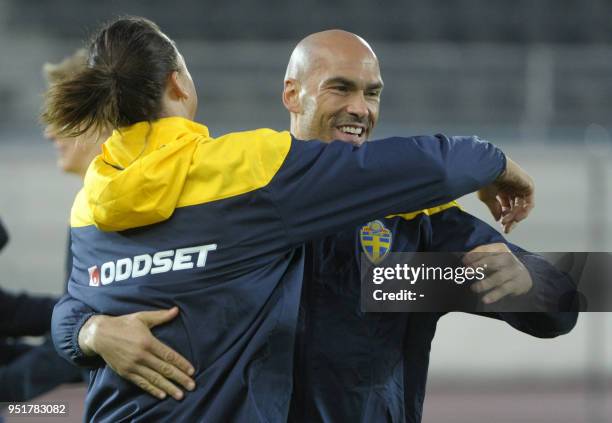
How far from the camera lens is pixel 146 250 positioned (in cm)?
170

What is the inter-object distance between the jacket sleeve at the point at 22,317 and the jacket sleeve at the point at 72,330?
98 centimetres

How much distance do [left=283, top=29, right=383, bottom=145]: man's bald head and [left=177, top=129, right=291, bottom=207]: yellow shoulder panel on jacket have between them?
55cm

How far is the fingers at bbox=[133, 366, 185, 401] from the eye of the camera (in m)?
1.68

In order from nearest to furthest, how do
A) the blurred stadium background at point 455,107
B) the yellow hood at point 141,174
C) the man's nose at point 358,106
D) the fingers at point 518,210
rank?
the yellow hood at point 141,174 < the fingers at point 518,210 < the man's nose at point 358,106 < the blurred stadium background at point 455,107

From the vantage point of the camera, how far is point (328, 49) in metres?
2.25

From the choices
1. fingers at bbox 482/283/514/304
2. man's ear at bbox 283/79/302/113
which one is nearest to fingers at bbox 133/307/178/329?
fingers at bbox 482/283/514/304

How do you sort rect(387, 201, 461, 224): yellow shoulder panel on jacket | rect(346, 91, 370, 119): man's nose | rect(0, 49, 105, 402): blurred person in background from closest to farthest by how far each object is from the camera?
Answer: rect(387, 201, 461, 224): yellow shoulder panel on jacket → rect(346, 91, 370, 119): man's nose → rect(0, 49, 105, 402): blurred person in background

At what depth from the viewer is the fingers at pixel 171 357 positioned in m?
1.68

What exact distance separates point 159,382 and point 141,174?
1.27 ft

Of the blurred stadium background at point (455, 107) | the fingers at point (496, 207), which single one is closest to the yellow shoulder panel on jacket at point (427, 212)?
the fingers at point (496, 207)

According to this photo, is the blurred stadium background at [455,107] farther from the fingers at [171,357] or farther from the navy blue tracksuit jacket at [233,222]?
the fingers at [171,357]

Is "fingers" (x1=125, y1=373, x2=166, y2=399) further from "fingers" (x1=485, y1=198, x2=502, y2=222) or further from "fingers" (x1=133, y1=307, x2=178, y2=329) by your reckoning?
"fingers" (x1=485, y1=198, x2=502, y2=222)

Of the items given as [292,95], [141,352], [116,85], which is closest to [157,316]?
[141,352]

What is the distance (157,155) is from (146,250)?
0.19 meters
